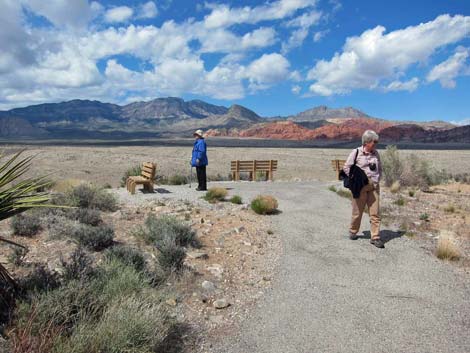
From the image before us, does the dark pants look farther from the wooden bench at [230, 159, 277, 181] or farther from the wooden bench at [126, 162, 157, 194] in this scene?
the wooden bench at [230, 159, 277, 181]

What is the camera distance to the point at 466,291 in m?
5.63

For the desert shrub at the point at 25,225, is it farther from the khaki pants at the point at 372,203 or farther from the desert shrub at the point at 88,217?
the khaki pants at the point at 372,203

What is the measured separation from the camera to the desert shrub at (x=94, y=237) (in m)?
6.55

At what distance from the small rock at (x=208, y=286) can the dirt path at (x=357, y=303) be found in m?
0.74

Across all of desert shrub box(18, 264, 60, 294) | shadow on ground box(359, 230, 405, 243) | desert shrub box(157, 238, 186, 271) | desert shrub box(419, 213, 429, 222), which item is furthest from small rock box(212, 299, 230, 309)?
desert shrub box(419, 213, 429, 222)

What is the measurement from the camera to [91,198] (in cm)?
970

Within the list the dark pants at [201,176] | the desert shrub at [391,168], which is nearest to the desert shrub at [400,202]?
the desert shrub at [391,168]

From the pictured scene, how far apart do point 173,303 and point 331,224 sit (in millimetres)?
5074

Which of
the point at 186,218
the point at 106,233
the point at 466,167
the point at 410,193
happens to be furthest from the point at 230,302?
the point at 466,167

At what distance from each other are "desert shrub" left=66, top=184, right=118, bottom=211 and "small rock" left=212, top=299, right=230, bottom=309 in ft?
17.3

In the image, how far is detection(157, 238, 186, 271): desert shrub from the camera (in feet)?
19.5

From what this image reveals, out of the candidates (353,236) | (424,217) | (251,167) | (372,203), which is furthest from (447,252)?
(251,167)

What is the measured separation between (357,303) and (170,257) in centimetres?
257

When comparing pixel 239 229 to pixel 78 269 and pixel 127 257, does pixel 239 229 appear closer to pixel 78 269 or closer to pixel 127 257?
pixel 127 257
